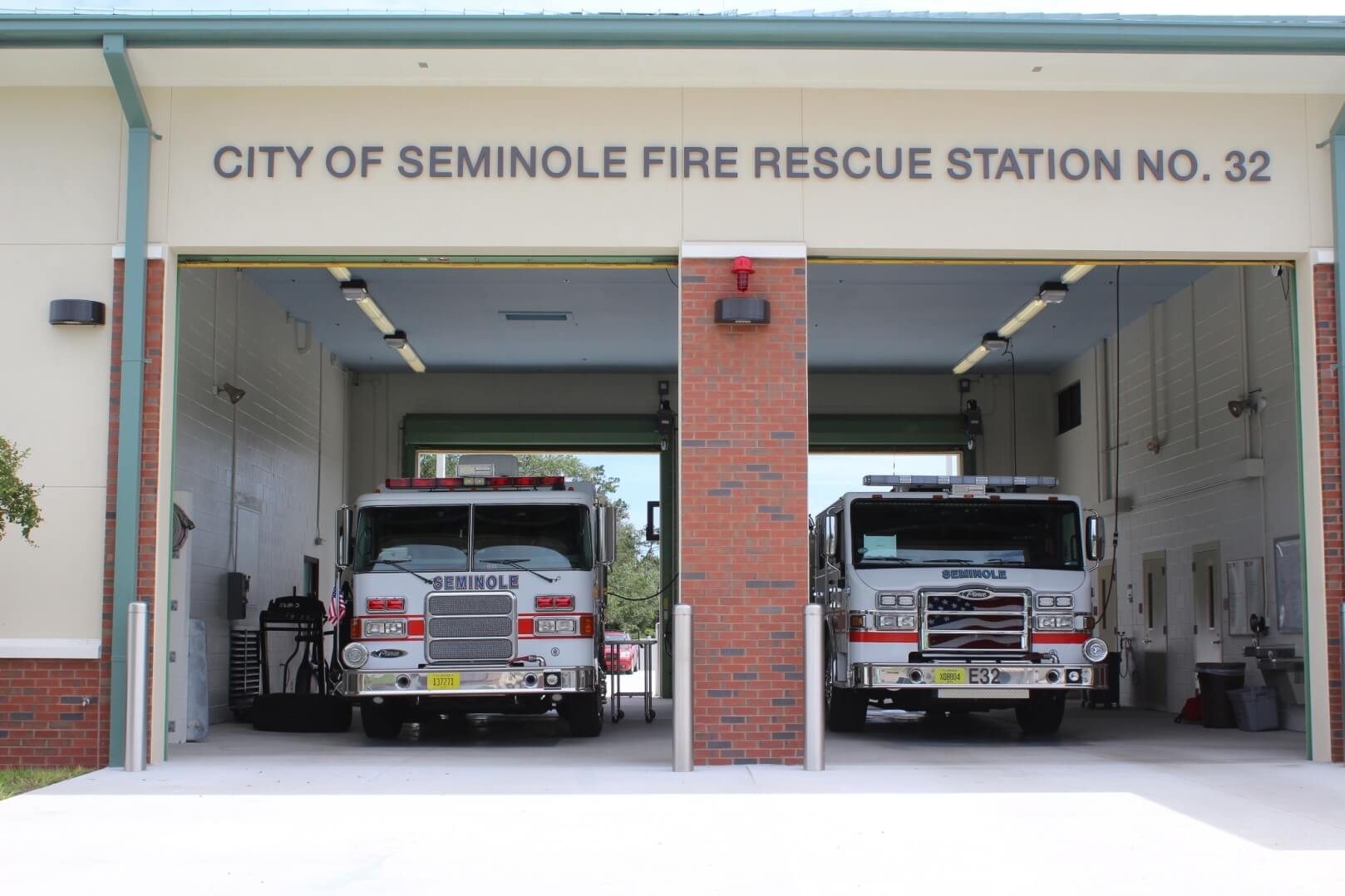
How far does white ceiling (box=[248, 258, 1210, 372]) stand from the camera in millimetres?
17766

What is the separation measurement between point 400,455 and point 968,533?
1230 cm

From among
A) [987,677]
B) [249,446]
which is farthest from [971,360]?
[249,446]

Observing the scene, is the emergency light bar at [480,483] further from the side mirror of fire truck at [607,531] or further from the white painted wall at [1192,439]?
the white painted wall at [1192,439]

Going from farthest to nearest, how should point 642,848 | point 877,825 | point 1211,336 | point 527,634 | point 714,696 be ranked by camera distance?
point 1211,336, point 527,634, point 714,696, point 877,825, point 642,848

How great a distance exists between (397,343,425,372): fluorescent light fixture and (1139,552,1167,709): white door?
10.9 metres

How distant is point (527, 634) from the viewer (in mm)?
13211

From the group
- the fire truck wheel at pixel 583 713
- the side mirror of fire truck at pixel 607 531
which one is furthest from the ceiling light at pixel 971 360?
the fire truck wheel at pixel 583 713

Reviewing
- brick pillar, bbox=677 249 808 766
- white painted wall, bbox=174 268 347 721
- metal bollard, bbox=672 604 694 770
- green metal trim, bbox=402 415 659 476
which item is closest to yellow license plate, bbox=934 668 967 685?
brick pillar, bbox=677 249 808 766

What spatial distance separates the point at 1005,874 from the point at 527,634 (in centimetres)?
702

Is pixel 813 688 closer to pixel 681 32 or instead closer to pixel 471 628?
pixel 471 628

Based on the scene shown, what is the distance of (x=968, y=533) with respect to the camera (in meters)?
14.0

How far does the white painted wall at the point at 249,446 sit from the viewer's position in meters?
15.8

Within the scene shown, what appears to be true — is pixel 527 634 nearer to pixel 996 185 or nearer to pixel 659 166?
pixel 659 166

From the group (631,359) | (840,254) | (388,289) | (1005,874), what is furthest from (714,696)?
(631,359)
